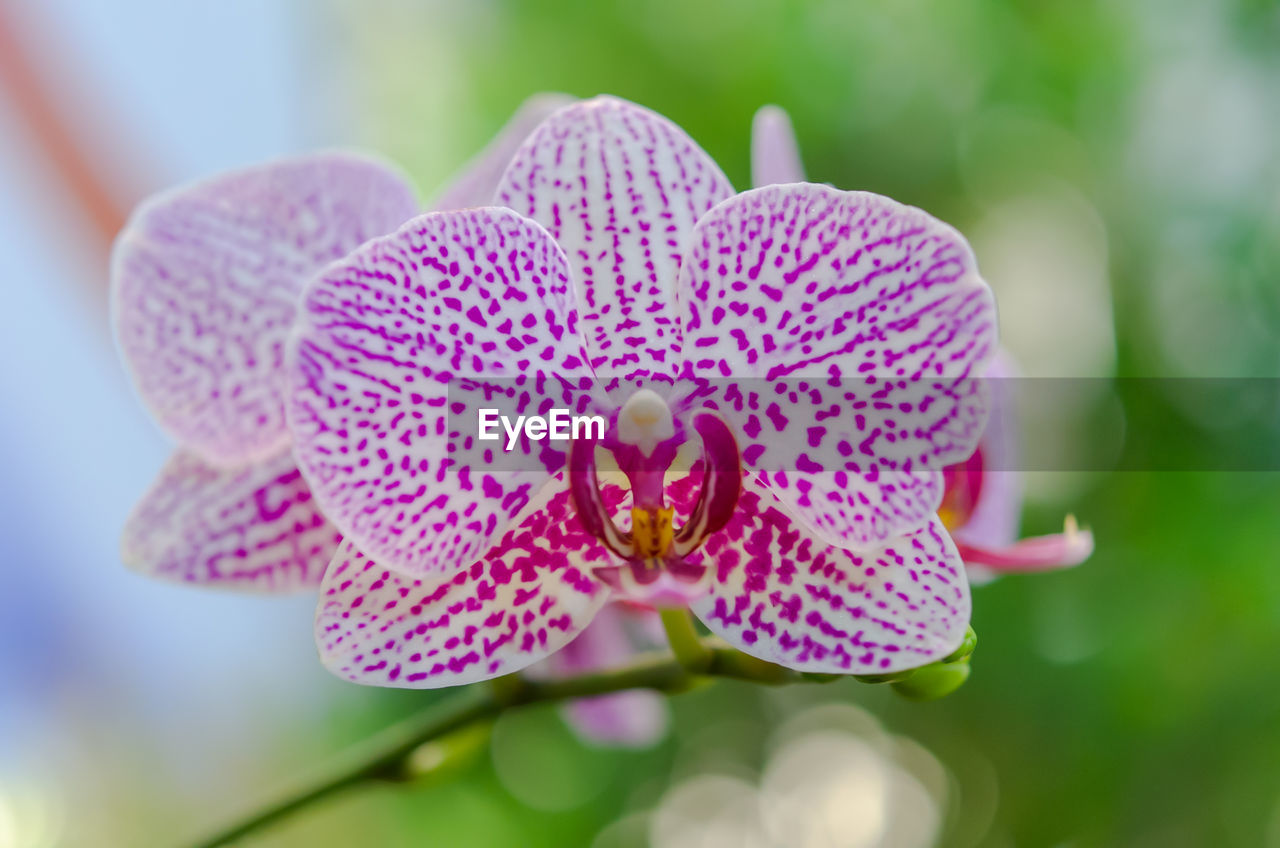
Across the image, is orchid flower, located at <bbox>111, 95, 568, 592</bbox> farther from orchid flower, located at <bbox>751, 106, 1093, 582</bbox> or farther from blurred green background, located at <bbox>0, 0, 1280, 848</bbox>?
blurred green background, located at <bbox>0, 0, 1280, 848</bbox>

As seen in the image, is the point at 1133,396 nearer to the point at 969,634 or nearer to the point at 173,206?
the point at 969,634

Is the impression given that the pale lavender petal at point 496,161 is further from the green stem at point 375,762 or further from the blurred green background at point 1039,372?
the blurred green background at point 1039,372

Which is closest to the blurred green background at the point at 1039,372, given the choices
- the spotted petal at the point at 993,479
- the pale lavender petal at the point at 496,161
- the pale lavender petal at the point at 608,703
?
the spotted petal at the point at 993,479

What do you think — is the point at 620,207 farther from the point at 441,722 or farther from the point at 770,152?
the point at 441,722

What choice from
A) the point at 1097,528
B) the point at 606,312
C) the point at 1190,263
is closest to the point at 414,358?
the point at 606,312

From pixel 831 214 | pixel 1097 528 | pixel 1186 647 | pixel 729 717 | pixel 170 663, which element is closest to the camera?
pixel 831 214

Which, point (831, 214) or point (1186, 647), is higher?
point (831, 214)
